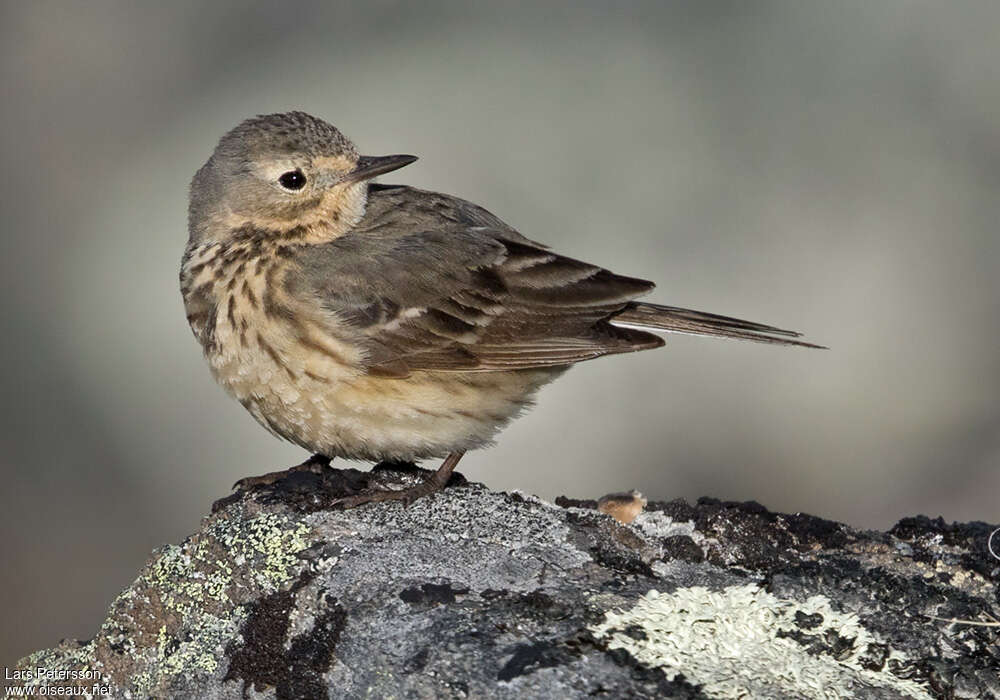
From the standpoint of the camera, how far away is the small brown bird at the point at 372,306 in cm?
570

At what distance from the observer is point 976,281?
352 inches

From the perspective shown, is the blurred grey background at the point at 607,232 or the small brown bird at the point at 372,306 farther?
the blurred grey background at the point at 607,232

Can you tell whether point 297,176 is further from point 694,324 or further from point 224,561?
point 224,561

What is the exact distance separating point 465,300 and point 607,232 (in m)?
2.72

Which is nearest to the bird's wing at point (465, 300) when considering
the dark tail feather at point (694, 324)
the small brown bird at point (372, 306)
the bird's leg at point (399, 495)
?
the small brown bird at point (372, 306)

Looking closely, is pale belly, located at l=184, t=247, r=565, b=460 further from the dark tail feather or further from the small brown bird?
the dark tail feather

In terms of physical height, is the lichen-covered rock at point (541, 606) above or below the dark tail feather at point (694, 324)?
below

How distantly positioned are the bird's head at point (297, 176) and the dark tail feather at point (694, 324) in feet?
4.20

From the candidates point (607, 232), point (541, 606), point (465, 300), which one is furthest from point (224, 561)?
point (607, 232)

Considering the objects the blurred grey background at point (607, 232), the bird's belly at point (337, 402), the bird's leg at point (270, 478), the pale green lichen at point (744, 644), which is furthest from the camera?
the blurred grey background at point (607, 232)

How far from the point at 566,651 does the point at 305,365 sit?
7.62ft

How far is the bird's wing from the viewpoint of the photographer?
232 inches

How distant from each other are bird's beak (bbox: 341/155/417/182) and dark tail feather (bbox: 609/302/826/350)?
1242mm

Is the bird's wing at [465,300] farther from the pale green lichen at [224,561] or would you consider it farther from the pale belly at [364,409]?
the pale green lichen at [224,561]
